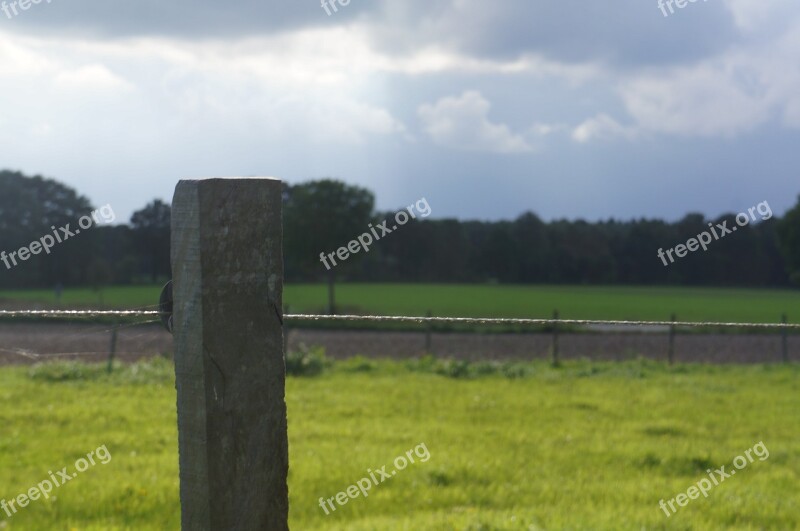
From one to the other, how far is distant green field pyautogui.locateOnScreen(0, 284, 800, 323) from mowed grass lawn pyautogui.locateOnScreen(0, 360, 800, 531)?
58.6ft

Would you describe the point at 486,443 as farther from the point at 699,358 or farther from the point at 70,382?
the point at 699,358

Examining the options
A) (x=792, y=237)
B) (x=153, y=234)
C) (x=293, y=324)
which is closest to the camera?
(x=153, y=234)

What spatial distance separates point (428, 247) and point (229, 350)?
2357 inches

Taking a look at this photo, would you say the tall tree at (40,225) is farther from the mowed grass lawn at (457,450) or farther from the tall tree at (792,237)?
the tall tree at (792,237)

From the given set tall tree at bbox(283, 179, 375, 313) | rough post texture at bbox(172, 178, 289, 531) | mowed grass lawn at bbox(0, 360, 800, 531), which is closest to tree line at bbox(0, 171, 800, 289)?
tall tree at bbox(283, 179, 375, 313)

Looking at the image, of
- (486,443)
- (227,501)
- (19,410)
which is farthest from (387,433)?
(227,501)

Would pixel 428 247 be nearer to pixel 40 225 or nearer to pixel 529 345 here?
pixel 40 225

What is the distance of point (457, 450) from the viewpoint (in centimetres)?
756

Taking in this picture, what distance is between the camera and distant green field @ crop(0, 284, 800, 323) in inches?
1438

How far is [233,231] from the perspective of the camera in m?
2.23

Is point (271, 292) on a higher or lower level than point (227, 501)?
higher

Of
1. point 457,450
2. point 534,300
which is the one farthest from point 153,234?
point 534,300

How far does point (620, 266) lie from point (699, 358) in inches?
1668

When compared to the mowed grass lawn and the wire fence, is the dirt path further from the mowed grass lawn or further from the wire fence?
the mowed grass lawn
